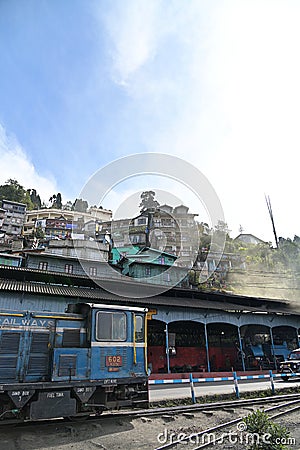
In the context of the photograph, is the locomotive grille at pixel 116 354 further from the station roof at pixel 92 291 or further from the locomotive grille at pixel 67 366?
the station roof at pixel 92 291

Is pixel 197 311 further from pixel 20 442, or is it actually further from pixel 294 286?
pixel 294 286

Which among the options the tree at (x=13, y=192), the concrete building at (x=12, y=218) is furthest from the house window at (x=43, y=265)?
the tree at (x=13, y=192)

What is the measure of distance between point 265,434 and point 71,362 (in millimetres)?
4847

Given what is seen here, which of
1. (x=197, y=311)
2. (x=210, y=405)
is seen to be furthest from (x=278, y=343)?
(x=210, y=405)

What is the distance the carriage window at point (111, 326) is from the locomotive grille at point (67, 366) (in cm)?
88

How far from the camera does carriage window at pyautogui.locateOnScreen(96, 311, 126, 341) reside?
8.63 metres

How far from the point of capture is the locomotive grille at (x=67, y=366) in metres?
7.80

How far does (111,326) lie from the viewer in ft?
28.9

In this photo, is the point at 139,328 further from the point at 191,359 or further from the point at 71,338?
the point at 191,359

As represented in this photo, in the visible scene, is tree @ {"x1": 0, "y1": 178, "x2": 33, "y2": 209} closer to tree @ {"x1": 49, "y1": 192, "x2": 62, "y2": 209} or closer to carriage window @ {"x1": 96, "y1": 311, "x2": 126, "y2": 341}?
tree @ {"x1": 49, "y1": 192, "x2": 62, "y2": 209}

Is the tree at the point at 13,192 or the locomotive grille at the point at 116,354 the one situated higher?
the tree at the point at 13,192

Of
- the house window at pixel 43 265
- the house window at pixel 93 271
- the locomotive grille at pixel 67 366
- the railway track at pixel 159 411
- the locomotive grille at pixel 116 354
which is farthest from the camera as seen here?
the house window at pixel 93 271

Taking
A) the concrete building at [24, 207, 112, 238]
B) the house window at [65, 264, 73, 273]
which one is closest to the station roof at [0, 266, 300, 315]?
the house window at [65, 264, 73, 273]

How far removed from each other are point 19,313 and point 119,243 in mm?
31527
